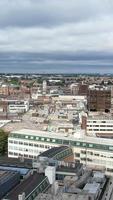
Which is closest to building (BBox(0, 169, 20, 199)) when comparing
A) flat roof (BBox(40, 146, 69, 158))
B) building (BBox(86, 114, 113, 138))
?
flat roof (BBox(40, 146, 69, 158))

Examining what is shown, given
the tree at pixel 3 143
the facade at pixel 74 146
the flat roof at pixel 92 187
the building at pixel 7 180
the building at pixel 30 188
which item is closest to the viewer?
the building at pixel 30 188

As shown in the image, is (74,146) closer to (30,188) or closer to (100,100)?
(30,188)

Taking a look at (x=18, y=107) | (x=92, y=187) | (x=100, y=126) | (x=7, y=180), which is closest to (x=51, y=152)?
(x=7, y=180)

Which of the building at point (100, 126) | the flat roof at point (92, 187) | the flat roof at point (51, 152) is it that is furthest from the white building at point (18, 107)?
the flat roof at point (92, 187)

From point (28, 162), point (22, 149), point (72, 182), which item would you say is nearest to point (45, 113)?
point (22, 149)

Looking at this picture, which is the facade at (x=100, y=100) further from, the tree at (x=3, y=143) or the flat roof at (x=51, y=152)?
the flat roof at (x=51, y=152)

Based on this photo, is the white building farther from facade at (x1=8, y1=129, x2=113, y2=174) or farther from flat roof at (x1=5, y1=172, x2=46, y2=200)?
flat roof at (x1=5, y1=172, x2=46, y2=200)
